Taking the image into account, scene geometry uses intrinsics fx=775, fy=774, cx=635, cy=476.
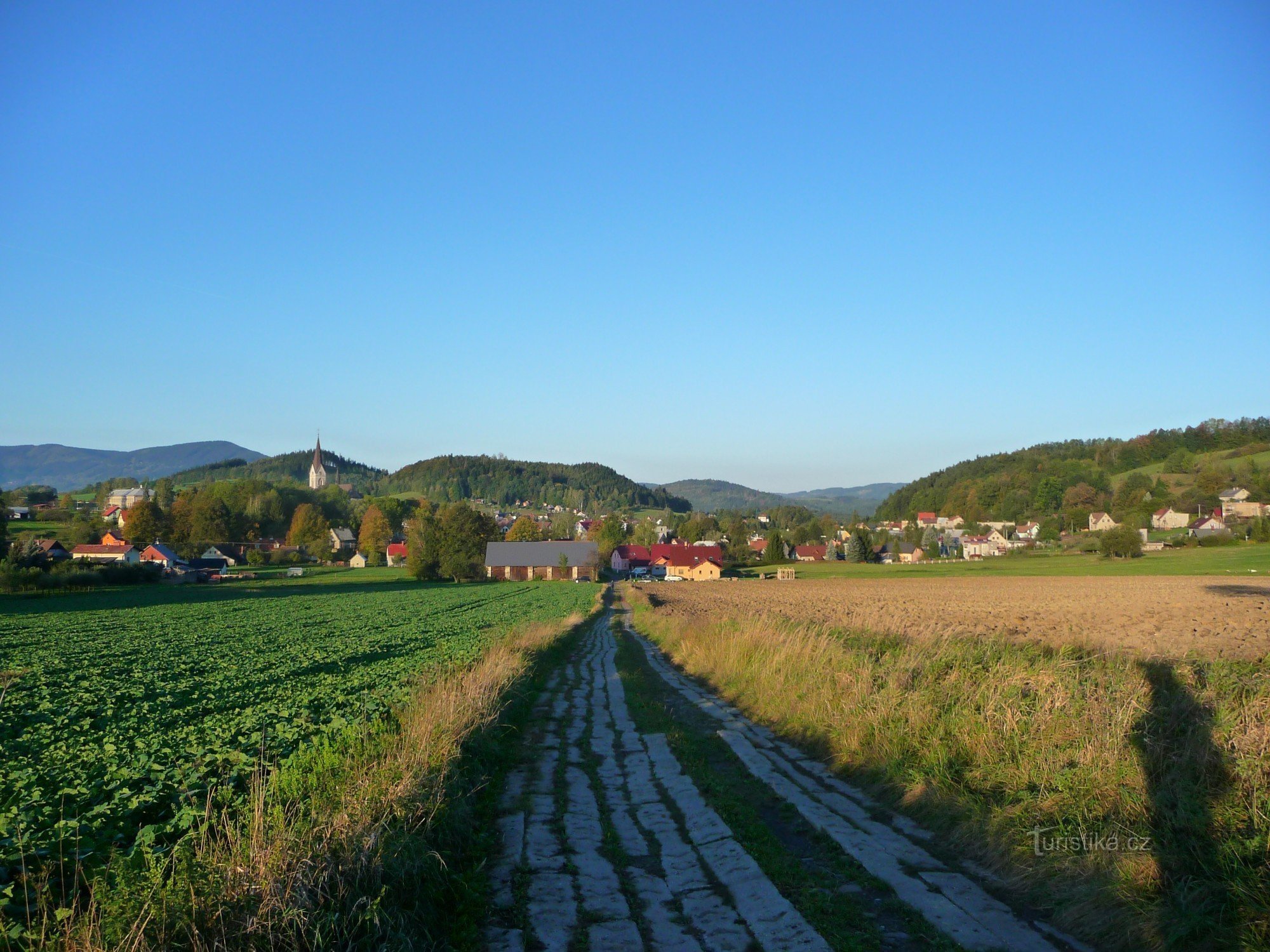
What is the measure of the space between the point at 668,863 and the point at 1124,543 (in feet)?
284

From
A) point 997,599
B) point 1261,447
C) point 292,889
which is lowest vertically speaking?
point 997,599

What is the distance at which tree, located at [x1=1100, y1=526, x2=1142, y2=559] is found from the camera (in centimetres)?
7788

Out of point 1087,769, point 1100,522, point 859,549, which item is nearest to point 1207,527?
point 1100,522

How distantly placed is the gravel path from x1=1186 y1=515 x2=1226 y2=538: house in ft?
327

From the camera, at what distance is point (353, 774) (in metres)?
6.99

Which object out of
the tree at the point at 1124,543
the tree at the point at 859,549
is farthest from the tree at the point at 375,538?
the tree at the point at 1124,543

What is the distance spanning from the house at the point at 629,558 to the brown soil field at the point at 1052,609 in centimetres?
5803

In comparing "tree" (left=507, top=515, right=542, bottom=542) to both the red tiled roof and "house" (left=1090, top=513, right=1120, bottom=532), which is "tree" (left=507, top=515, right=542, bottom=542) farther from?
"house" (left=1090, top=513, right=1120, bottom=532)

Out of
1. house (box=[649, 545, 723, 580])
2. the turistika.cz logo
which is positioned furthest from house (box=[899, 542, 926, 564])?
the turistika.cz logo

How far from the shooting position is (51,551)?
71.9 meters

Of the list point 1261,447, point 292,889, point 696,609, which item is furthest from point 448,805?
point 1261,447

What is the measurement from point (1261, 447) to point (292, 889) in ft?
463

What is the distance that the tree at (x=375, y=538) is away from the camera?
125062 mm

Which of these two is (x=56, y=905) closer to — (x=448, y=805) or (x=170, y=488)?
(x=448, y=805)
